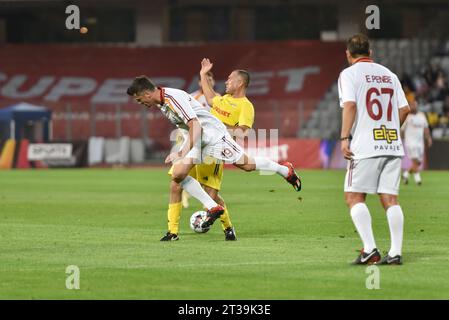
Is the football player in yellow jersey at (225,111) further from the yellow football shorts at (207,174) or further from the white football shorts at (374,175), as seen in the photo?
the white football shorts at (374,175)

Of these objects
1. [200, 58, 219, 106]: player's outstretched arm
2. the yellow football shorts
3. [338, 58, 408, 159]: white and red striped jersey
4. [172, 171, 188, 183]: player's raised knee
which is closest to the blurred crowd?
[200, 58, 219, 106]: player's outstretched arm

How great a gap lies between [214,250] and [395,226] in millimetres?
2657

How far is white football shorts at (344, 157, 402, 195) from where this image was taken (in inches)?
470

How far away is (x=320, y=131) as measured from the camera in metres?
45.6

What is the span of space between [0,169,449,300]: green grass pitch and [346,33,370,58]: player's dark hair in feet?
7.14

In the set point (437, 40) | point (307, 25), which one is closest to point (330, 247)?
point (437, 40)

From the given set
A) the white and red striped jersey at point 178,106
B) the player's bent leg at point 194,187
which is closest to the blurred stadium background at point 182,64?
the player's bent leg at point 194,187

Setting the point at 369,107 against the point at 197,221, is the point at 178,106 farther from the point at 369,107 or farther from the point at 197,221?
the point at 369,107

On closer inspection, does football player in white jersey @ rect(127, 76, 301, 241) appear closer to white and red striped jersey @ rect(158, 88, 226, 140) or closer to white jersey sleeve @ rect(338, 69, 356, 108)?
white and red striped jersey @ rect(158, 88, 226, 140)

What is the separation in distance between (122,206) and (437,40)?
31849 mm

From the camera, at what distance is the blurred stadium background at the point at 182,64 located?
46312 millimetres

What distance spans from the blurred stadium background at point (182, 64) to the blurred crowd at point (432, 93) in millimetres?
64

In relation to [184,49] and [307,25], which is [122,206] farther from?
[307,25]

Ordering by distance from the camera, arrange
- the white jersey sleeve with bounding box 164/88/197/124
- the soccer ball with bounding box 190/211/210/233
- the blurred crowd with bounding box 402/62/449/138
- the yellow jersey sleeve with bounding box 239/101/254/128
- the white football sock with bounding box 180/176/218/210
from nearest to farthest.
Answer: the white jersey sleeve with bounding box 164/88/197/124, the white football sock with bounding box 180/176/218/210, the soccer ball with bounding box 190/211/210/233, the yellow jersey sleeve with bounding box 239/101/254/128, the blurred crowd with bounding box 402/62/449/138
